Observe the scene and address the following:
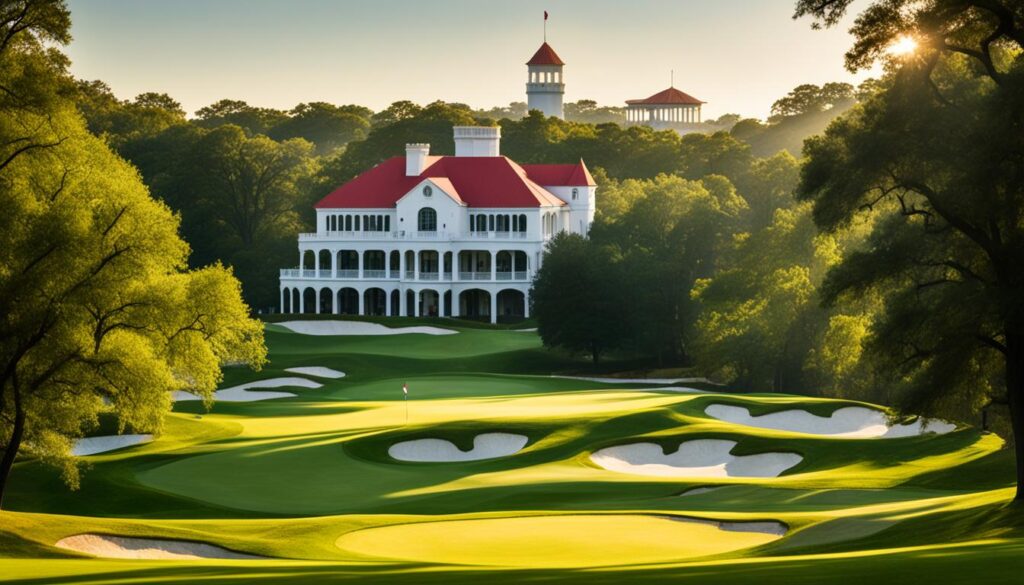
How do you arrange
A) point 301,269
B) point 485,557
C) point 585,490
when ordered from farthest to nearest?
point 301,269 → point 585,490 → point 485,557

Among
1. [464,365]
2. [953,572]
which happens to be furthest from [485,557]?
[464,365]

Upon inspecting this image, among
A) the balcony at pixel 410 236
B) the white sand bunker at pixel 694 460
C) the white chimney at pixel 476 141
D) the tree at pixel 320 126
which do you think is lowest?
the white sand bunker at pixel 694 460

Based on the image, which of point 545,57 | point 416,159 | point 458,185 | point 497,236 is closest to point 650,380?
point 497,236

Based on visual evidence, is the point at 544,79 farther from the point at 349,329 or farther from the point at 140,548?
the point at 140,548

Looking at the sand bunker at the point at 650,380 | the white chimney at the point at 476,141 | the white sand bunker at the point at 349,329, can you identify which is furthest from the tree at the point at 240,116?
the sand bunker at the point at 650,380

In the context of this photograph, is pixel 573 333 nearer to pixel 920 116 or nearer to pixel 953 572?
pixel 920 116

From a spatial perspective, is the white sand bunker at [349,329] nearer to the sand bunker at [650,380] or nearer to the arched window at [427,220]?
the sand bunker at [650,380]
